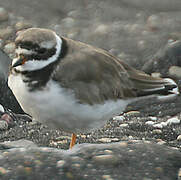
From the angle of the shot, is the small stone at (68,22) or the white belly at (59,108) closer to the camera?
the white belly at (59,108)

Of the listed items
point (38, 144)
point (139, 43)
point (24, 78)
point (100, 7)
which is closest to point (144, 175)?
point (24, 78)

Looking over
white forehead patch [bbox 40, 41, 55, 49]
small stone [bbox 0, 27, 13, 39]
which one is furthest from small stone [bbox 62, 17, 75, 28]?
white forehead patch [bbox 40, 41, 55, 49]

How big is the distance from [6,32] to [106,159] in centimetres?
377

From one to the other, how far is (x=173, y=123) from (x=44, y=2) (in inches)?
136

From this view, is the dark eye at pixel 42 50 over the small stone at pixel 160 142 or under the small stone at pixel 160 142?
over

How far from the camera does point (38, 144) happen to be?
132 inches

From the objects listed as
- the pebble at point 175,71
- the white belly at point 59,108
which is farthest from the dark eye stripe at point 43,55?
the pebble at point 175,71

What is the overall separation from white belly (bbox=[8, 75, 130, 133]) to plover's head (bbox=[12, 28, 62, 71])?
0.36 ft

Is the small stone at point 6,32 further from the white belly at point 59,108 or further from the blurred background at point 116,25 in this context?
the white belly at point 59,108

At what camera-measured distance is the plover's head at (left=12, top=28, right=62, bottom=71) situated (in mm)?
2439

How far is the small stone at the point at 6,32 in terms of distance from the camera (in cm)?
567

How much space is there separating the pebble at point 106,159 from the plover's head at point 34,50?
2.11 feet

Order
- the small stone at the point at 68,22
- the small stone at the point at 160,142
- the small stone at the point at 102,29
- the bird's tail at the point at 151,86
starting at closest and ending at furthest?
the bird's tail at the point at 151,86 → the small stone at the point at 160,142 → the small stone at the point at 102,29 → the small stone at the point at 68,22

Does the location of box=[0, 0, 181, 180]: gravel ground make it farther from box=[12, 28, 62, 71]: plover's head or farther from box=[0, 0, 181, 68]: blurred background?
box=[12, 28, 62, 71]: plover's head
